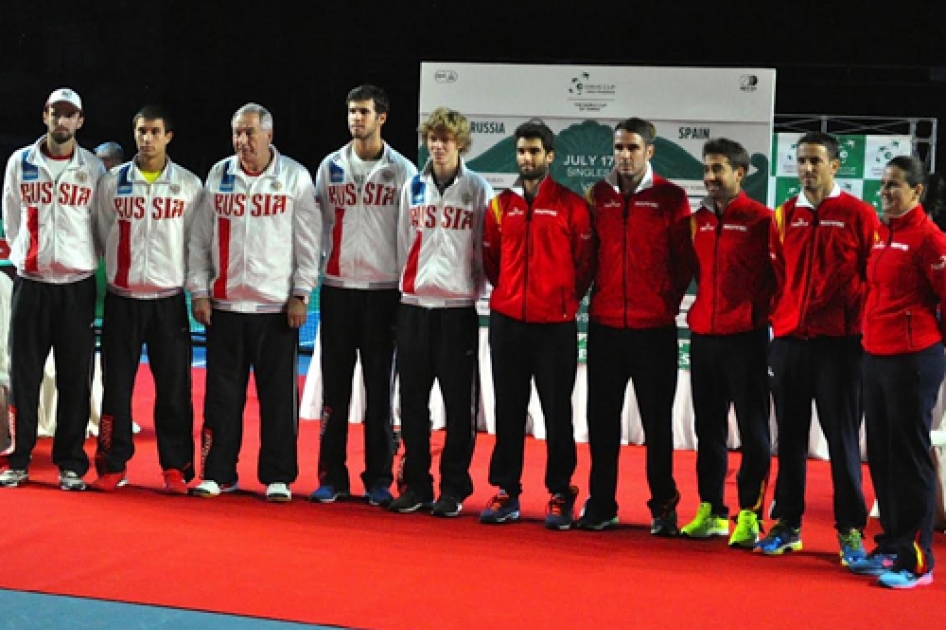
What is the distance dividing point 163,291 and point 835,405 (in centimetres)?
287

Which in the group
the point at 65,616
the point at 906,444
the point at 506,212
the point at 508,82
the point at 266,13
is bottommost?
the point at 65,616

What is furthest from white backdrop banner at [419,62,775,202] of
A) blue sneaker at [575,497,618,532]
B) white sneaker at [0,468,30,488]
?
white sneaker at [0,468,30,488]

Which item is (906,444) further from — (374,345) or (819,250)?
(374,345)

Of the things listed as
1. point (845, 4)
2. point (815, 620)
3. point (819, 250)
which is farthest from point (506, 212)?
point (845, 4)

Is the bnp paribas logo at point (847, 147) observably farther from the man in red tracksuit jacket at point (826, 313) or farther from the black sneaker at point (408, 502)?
the black sneaker at point (408, 502)

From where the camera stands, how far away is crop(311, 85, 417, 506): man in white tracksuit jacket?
5785mm

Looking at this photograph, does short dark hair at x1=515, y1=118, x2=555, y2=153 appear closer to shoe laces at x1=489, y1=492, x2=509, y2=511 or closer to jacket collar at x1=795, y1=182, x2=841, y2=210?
jacket collar at x1=795, y1=182, x2=841, y2=210

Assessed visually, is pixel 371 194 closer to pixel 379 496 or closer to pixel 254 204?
pixel 254 204

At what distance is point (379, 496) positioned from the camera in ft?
19.2

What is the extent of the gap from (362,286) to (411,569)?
1.49 m

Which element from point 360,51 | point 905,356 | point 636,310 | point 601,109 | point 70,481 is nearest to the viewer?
point 905,356

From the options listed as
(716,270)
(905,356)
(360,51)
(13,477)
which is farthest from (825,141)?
(360,51)

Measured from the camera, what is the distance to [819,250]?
496 centimetres

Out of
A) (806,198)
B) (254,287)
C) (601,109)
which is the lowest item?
(254,287)
